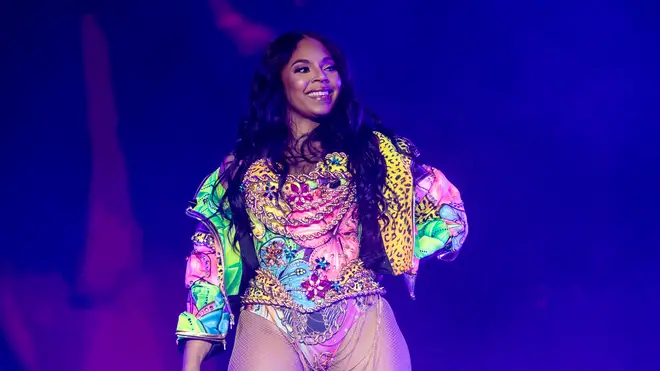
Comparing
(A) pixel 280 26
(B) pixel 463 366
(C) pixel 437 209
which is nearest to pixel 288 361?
(C) pixel 437 209

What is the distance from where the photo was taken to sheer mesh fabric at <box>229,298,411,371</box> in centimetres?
228

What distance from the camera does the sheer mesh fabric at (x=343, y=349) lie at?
7.49 ft

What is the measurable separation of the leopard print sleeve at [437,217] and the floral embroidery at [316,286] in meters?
0.30

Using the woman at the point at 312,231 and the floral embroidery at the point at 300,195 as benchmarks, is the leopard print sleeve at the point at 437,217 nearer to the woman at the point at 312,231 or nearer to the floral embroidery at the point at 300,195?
the woman at the point at 312,231

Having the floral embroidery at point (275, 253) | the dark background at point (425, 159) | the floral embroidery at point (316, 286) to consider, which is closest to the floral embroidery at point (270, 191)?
the floral embroidery at point (275, 253)

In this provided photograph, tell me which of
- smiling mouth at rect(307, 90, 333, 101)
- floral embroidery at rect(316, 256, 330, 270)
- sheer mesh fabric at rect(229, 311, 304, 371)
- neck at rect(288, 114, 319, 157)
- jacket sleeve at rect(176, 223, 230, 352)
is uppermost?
smiling mouth at rect(307, 90, 333, 101)

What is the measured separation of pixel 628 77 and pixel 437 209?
4.83ft

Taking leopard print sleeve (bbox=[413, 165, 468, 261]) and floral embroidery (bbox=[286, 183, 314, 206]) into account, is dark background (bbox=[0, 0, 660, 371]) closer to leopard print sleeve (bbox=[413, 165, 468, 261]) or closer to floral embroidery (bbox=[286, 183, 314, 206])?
leopard print sleeve (bbox=[413, 165, 468, 261])

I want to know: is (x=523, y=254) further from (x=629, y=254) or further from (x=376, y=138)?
(x=376, y=138)

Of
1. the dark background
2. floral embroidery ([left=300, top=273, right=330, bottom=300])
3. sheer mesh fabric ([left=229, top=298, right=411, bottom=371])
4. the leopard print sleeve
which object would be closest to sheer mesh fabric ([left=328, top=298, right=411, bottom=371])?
sheer mesh fabric ([left=229, top=298, right=411, bottom=371])

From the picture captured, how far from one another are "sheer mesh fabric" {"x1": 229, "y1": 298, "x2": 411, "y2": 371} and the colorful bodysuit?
0.02 meters

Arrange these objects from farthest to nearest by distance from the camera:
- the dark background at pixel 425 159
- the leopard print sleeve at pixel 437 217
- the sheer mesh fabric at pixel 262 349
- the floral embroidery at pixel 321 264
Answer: the dark background at pixel 425 159 → the leopard print sleeve at pixel 437 217 → the floral embroidery at pixel 321 264 → the sheer mesh fabric at pixel 262 349

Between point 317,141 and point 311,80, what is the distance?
18 centimetres

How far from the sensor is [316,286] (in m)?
2.36
